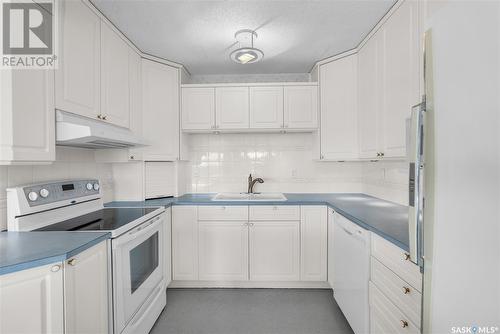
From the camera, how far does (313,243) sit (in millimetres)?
2207

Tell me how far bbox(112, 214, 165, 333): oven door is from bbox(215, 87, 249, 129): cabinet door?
3.97 feet

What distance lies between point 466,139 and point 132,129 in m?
2.31

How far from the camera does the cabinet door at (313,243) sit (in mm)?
2201

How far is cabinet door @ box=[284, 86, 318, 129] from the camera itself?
2.43m

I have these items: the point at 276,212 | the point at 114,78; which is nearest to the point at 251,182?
the point at 276,212

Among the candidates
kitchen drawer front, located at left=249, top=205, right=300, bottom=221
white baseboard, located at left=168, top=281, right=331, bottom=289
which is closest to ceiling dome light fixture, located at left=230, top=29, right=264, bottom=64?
kitchen drawer front, located at left=249, top=205, right=300, bottom=221

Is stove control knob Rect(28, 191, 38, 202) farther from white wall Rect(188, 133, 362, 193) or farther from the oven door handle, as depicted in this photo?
white wall Rect(188, 133, 362, 193)

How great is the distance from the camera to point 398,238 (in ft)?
3.64

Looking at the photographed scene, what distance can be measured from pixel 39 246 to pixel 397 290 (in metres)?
1.79

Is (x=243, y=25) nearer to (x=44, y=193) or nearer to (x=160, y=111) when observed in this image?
(x=160, y=111)

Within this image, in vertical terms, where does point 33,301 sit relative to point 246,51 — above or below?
below

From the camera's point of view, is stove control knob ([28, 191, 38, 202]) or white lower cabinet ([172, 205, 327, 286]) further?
white lower cabinet ([172, 205, 327, 286])

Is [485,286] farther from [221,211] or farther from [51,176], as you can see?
[51,176]

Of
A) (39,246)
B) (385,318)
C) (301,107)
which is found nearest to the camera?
(39,246)
